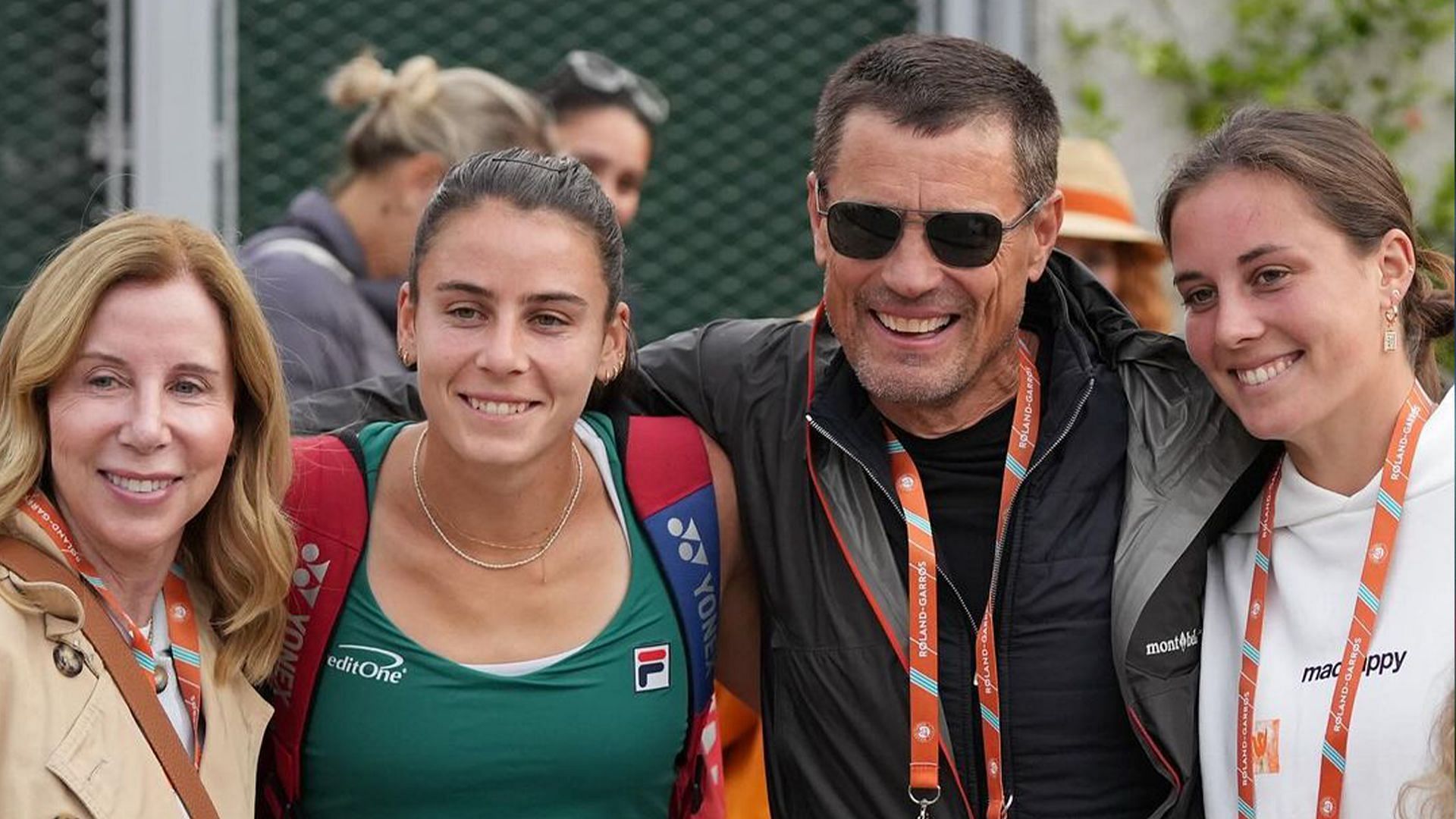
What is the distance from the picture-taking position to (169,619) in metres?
3.01

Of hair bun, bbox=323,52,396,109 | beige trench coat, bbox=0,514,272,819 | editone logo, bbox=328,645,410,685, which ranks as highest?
hair bun, bbox=323,52,396,109

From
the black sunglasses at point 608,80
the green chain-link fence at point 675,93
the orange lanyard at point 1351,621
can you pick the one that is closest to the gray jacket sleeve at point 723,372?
the orange lanyard at point 1351,621

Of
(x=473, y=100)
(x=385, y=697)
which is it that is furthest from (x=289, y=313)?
(x=385, y=697)

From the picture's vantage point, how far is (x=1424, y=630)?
9.36 ft

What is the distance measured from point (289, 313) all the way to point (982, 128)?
1828mm

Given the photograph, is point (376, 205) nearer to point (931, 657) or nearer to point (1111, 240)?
point (1111, 240)

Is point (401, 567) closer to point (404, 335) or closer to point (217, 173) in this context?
point (404, 335)

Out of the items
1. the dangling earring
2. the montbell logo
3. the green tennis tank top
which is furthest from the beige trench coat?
the dangling earring

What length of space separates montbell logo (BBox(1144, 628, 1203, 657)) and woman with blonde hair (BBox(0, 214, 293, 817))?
134 cm

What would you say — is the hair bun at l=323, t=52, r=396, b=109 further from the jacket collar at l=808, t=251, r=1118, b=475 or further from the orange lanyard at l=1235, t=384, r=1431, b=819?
the orange lanyard at l=1235, t=384, r=1431, b=819

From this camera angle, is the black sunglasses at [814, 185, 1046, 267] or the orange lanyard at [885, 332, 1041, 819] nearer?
the orange lanyard at [885, 332, 1041, 819]

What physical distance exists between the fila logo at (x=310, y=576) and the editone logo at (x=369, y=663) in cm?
10

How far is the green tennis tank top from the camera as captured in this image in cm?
307

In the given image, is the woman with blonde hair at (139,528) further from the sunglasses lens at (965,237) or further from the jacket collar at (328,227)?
the jacket collar at (328,227)
